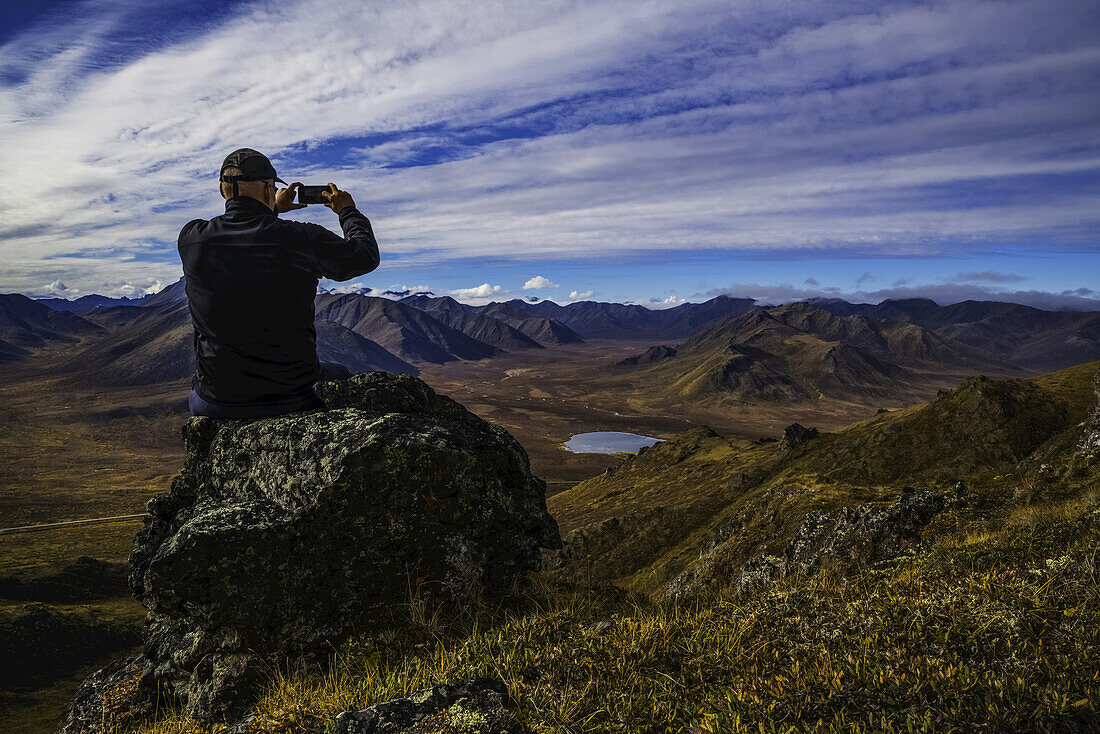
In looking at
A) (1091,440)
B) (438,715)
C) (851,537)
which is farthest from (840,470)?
(438,715)

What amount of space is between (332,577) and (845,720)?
421 cm

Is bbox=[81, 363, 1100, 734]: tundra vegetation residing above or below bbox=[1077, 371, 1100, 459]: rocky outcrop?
above

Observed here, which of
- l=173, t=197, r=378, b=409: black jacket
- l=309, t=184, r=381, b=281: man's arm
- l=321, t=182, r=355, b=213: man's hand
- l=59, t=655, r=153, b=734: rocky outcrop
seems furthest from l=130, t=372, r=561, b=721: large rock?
l=321, t=182, r=355, b=213: man's hand

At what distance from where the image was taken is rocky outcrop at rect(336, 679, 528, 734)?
3479 millimetres

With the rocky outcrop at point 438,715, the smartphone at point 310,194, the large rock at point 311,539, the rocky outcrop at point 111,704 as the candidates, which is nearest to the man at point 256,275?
the smartphone at point 310,194

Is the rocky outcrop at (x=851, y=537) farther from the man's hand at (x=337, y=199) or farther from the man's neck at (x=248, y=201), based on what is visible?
the man's neck at (x=248, y=201)

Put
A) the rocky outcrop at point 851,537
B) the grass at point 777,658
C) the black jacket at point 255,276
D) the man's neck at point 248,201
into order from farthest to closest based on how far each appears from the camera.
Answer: the rocky outcrop at point 851,537 < the man's neck at point 248,201 < the black jacket at point 255,276 < the grass at point 777,658

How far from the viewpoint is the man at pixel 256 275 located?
5.43m

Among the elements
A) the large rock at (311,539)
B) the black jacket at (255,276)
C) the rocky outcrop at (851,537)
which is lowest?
the rocky outcrop at (851,537)

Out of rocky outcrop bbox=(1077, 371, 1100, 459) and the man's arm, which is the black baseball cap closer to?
the man's arm

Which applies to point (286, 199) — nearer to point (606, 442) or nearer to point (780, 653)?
point (780, 653)

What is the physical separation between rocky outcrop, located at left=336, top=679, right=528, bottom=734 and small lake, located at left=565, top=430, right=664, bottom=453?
164814 mm

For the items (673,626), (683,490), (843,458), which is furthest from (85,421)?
(673,626)

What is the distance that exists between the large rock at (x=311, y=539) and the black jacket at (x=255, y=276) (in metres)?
0.69
